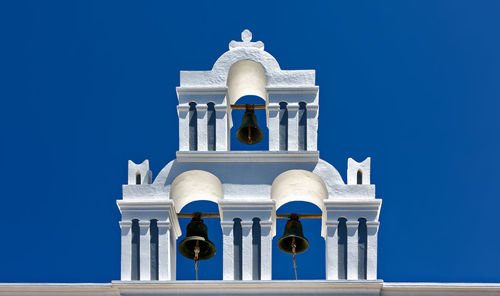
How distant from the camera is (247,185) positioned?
37969mm

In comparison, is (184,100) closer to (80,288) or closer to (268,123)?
(268,123)

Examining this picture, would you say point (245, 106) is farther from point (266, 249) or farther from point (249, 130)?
point (266, 249)

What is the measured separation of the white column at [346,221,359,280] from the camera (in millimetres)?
37062

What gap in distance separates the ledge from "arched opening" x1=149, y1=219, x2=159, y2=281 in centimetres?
140

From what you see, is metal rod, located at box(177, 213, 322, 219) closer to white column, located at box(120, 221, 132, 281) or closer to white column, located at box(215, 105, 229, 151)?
white column, located at box(215, 105, 229, 151)

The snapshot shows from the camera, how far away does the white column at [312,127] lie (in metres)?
38.5

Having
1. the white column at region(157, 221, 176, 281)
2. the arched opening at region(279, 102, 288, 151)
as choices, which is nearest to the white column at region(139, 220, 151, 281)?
the white column at region(157, 221, 176, 281)

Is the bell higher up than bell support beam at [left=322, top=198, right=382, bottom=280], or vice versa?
the bell

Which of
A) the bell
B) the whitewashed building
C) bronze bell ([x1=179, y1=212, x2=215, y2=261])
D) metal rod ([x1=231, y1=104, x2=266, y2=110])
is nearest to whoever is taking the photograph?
the whitewashed building

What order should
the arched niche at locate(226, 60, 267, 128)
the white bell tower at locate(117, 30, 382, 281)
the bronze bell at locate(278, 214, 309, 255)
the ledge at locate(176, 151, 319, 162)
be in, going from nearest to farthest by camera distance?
the white bell tower at locate(117, 30, 382, 281) < the ledge at locate(176, 151, 319, 162) < the bronze bell at locate(278, 214, 309, 255) < the arched niche at locate(226, 60, 267, 128)

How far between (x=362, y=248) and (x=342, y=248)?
1.17 ft

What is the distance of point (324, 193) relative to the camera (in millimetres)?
38125

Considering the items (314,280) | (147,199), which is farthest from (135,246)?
(314,280)

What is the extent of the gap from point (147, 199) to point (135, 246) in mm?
912
